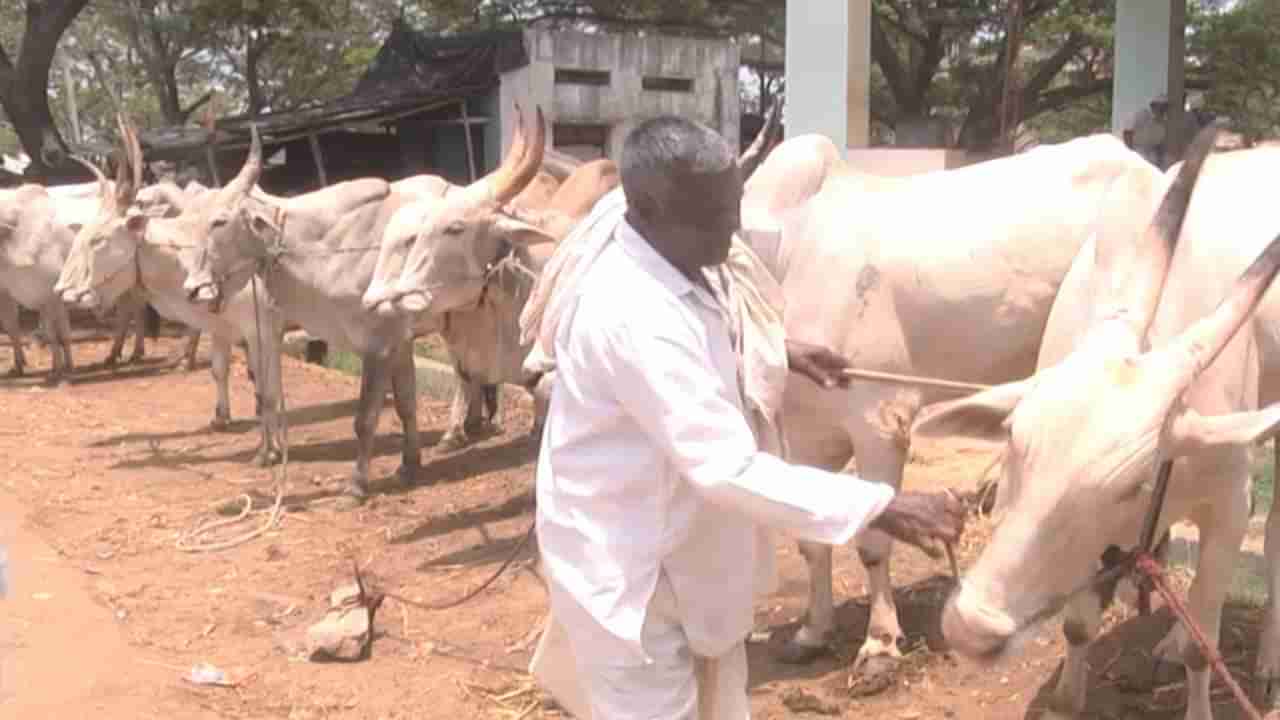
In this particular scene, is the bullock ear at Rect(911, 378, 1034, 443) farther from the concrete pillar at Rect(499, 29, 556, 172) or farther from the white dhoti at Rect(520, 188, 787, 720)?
the concrete pillar at Rect(499, 29, 556, 172)

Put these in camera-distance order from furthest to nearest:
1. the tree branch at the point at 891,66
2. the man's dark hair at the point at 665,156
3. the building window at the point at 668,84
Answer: the tree branch at the point at 891,66
the building window at the point at 668,84
the man's dark hair at the point at 665,156

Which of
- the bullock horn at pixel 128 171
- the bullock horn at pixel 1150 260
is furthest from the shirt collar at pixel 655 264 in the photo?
the bullock horn at pixel 128 171

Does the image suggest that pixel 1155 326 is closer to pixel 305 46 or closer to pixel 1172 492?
pixel 1172 492

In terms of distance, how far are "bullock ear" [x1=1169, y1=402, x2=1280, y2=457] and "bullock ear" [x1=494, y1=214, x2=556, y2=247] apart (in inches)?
156

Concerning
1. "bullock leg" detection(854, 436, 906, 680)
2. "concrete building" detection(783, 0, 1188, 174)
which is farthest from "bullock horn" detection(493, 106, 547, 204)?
"bullock leg" detection(854, 436, 906, 680)

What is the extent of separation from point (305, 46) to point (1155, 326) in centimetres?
2237

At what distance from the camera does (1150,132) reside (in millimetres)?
9133

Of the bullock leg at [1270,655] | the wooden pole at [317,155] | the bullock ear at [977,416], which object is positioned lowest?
the bullock leg at [1270,655]

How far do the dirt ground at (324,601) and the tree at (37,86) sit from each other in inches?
330

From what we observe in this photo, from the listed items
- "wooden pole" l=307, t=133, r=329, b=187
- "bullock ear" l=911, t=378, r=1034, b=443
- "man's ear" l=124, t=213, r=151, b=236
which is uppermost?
"bullock ear" l=911, t=378, r=1034, b=443

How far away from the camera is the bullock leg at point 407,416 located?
828 cm

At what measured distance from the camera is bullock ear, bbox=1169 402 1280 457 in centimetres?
293

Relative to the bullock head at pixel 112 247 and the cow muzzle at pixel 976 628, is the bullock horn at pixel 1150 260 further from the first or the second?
the bullock head at pixel 112 247

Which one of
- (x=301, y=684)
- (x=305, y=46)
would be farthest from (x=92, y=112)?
(x=301, y=684)
